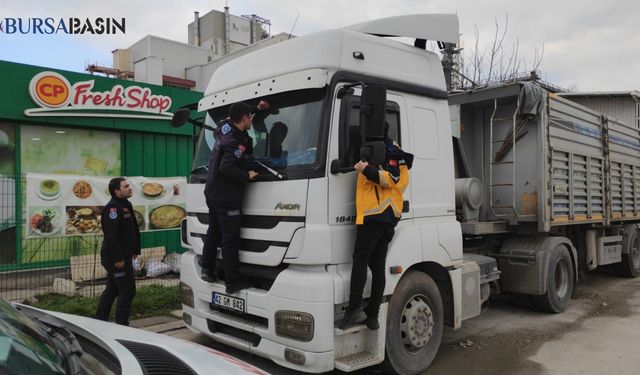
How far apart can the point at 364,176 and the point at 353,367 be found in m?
1.47

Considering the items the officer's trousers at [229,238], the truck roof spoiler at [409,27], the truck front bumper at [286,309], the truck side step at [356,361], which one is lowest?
the truck side step at [356,361]

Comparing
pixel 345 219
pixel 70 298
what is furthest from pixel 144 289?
pixel 345 219

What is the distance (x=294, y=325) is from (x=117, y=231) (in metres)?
2.43

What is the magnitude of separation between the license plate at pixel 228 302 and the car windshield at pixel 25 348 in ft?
6.59

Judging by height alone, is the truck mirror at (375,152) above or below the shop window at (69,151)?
below

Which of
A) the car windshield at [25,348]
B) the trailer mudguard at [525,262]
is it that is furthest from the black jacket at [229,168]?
the trailer mudguard at [525,262]

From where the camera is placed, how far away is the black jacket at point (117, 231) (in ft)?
16.5

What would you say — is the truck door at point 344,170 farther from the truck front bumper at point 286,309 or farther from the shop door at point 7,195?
the shop door at point 7,195

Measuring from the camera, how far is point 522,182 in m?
6.56

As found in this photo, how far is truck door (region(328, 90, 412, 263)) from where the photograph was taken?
12.6ft

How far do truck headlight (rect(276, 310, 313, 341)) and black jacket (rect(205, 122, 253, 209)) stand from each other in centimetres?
102

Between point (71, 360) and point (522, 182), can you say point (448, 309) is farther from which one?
point (71, 360)

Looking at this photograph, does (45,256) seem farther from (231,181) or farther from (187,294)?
(231,181)

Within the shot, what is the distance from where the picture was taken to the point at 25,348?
1.87 m
